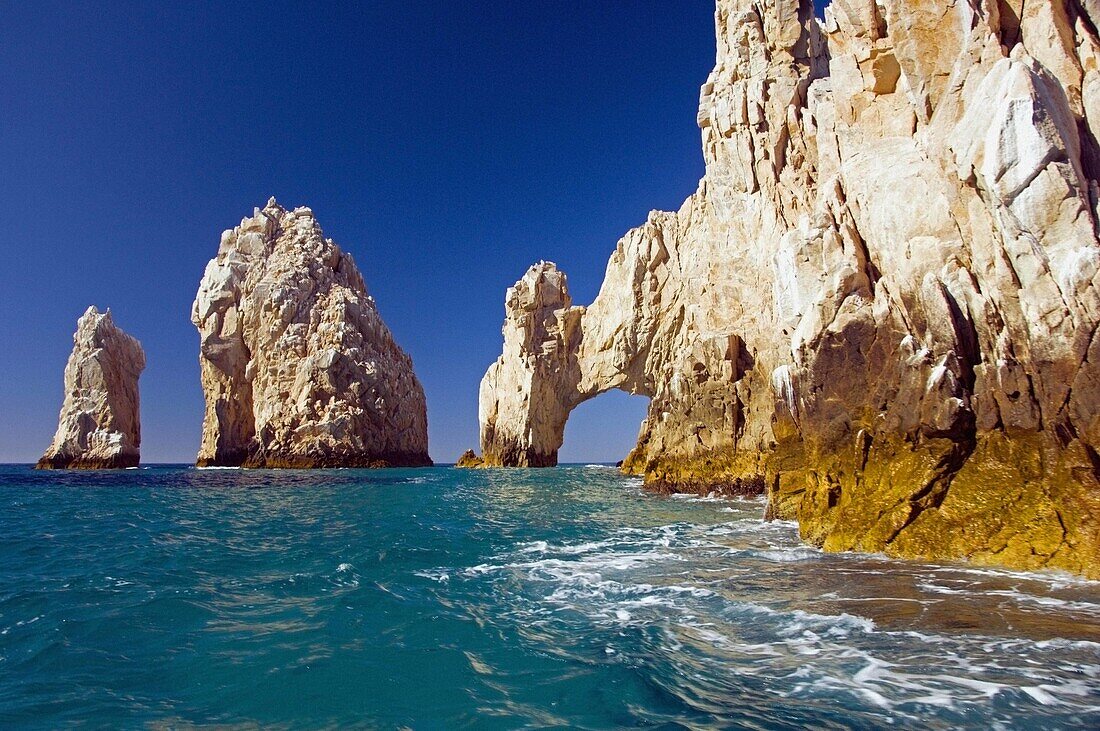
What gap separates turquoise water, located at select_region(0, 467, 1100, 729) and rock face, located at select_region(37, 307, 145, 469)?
64.4m

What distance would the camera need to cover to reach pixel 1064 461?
9344 mm

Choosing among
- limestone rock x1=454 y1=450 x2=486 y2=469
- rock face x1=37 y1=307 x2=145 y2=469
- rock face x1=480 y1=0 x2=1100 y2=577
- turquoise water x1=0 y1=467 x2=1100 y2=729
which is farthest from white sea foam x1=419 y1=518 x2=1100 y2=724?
rock face x1=37 y1=307 x2=145 y2=469

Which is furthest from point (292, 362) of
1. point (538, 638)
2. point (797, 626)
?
point (797, 626)

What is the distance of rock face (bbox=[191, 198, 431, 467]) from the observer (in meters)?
65.0

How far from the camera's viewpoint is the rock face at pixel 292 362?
2559 inches

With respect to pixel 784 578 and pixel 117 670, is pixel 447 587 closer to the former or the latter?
pixel 117 670

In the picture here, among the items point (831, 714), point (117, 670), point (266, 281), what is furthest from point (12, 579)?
point (266, 281)

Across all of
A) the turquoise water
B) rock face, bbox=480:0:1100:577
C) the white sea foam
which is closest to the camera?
the turquoise water

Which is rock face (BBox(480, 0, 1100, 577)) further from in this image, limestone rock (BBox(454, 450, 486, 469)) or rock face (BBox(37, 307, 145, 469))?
rock face (BBox(37, 307, 145, 469))

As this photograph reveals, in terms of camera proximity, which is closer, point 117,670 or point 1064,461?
point 117,670

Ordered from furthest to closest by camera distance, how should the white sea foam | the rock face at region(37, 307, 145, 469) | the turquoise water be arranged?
the rock face at region(37, 307, 145, 469), the white sea foam, the turquoise water

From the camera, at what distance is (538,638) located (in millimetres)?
7277

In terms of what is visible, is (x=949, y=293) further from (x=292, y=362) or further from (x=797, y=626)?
(x=292, y=362)

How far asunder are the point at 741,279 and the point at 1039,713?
26.7 metres
